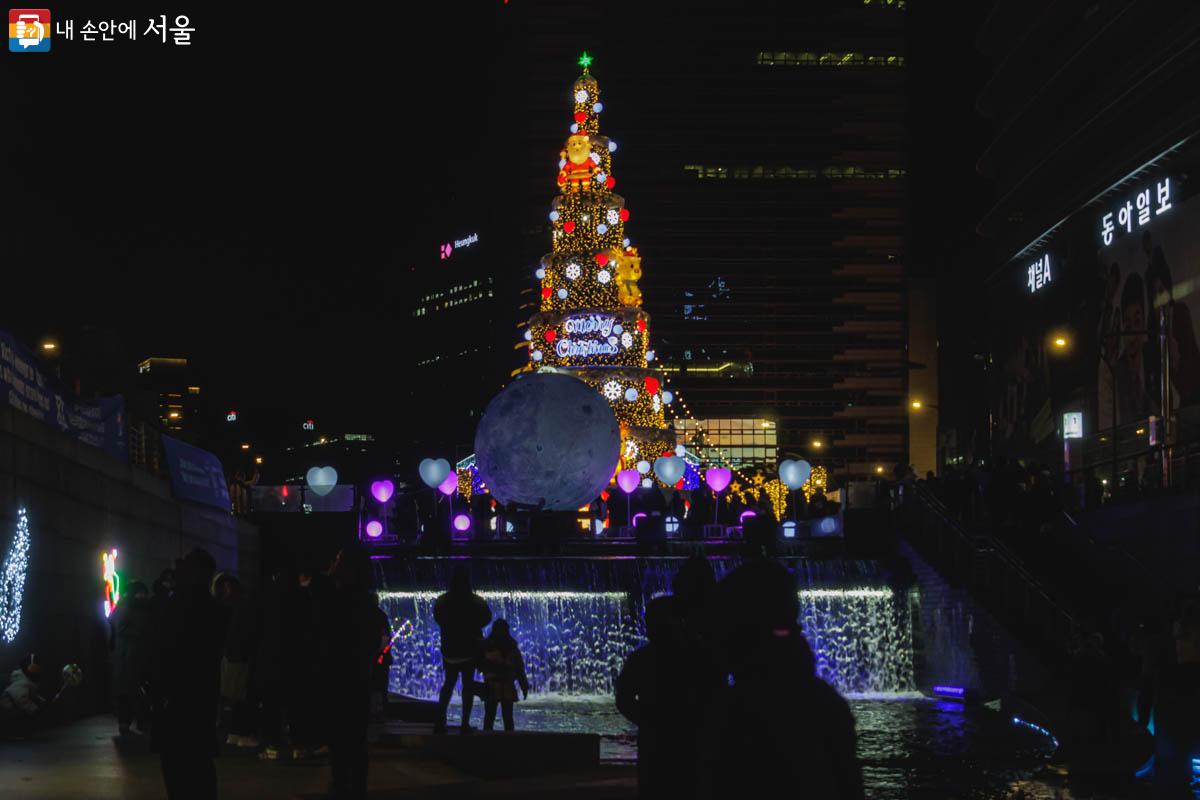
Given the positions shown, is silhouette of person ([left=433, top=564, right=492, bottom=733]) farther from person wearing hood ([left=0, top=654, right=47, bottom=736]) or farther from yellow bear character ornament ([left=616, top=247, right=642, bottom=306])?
yellow bear character ornament ([left=616, top=247, right=642, bottom=306])

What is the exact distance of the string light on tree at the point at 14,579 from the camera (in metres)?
17.3

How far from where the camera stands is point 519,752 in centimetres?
1458

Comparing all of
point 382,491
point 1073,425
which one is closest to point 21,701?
point 382,491

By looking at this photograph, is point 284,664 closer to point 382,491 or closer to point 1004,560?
point 1004,560

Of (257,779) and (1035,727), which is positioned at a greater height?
(257,779)

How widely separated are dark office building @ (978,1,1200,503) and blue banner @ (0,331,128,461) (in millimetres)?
18241

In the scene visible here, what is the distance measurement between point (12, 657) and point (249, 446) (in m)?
68.5

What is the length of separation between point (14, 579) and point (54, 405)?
3.28 meters

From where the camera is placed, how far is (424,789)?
508 inches

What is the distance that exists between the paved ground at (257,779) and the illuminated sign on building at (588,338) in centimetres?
4080

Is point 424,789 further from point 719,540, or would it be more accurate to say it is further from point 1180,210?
point 1180,210

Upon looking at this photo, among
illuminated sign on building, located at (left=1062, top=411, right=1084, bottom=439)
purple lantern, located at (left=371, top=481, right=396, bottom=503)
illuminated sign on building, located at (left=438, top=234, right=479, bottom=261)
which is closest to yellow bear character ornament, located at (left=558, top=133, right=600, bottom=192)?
purple lantern, located at (left=371, top=481, right=396, bottom=503)

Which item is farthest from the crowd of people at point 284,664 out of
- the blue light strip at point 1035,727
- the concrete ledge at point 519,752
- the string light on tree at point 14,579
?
the blue light strip at point 1035,727

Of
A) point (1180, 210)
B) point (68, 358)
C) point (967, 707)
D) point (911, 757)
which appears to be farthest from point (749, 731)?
point (1180, 210)
